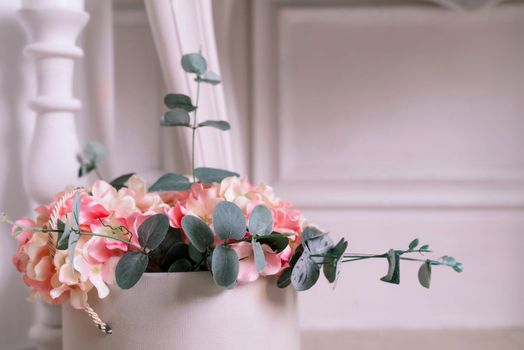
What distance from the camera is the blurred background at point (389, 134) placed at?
1042mm

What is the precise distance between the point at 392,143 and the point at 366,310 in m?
0.29

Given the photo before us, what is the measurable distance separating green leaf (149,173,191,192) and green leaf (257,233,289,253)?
3.3 inches

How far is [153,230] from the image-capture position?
0.42m

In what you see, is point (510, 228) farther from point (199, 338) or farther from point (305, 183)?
point (199, 338)

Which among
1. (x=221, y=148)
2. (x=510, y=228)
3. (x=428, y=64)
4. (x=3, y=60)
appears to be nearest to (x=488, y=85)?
(x=428, y=64)

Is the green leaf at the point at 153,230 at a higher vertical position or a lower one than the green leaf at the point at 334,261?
higher

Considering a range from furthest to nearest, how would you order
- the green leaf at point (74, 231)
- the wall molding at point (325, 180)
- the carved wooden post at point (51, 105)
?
the wall molding at point (325, 180) < the carved wooden post at point (51, 105) < the green leaf at point (74, 231)

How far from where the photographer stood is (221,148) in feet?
2.30

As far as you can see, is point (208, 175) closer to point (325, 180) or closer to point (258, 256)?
point (258, 256)

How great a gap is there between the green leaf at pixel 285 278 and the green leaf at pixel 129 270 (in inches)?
3.9

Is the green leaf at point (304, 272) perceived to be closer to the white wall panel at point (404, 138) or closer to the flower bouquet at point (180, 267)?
the flower bouquet at point (180, 267)

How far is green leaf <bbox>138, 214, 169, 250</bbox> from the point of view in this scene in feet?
1.37

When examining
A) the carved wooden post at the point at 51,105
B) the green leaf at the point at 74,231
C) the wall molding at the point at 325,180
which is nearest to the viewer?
the green leaf at the point at 74,231

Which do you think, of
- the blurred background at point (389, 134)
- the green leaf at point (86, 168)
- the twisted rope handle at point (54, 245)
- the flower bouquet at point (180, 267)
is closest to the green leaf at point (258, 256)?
the flower bouquet at point (180, 267)
